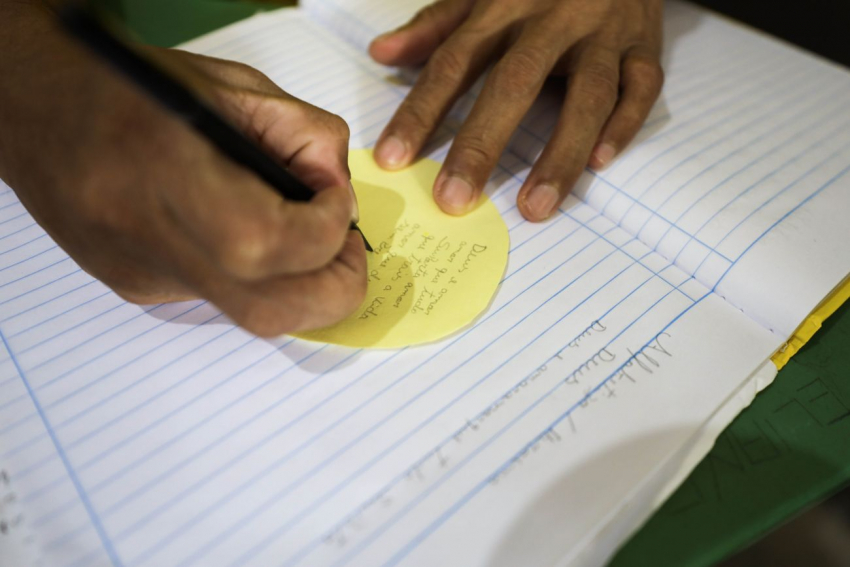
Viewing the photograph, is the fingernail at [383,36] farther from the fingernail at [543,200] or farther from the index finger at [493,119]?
the fingernail at [543,200]

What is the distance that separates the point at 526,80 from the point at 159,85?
1.39ft

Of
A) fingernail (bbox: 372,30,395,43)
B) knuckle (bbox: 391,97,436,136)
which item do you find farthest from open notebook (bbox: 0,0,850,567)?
fingernail (bbox: 372,30,395,43)

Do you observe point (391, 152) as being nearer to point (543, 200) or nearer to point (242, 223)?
point (543, 200)

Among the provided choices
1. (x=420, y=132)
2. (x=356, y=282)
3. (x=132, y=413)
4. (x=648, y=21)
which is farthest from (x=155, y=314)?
(x=648, y=21)

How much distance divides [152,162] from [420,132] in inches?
13.5

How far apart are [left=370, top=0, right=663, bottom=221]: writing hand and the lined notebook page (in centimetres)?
4

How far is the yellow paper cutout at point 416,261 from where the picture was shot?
1.52 ft

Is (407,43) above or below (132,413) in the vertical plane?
above

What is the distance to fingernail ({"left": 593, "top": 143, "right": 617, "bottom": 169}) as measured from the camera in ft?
1.96

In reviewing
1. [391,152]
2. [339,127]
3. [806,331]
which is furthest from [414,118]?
[806,331]

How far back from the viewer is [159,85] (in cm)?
30

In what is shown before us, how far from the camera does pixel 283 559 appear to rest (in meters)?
0.36

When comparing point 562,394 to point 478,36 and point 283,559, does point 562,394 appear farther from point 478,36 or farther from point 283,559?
point 478,36

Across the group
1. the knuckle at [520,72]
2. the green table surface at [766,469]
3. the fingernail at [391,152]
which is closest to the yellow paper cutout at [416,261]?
the fingernail at [391,152]
